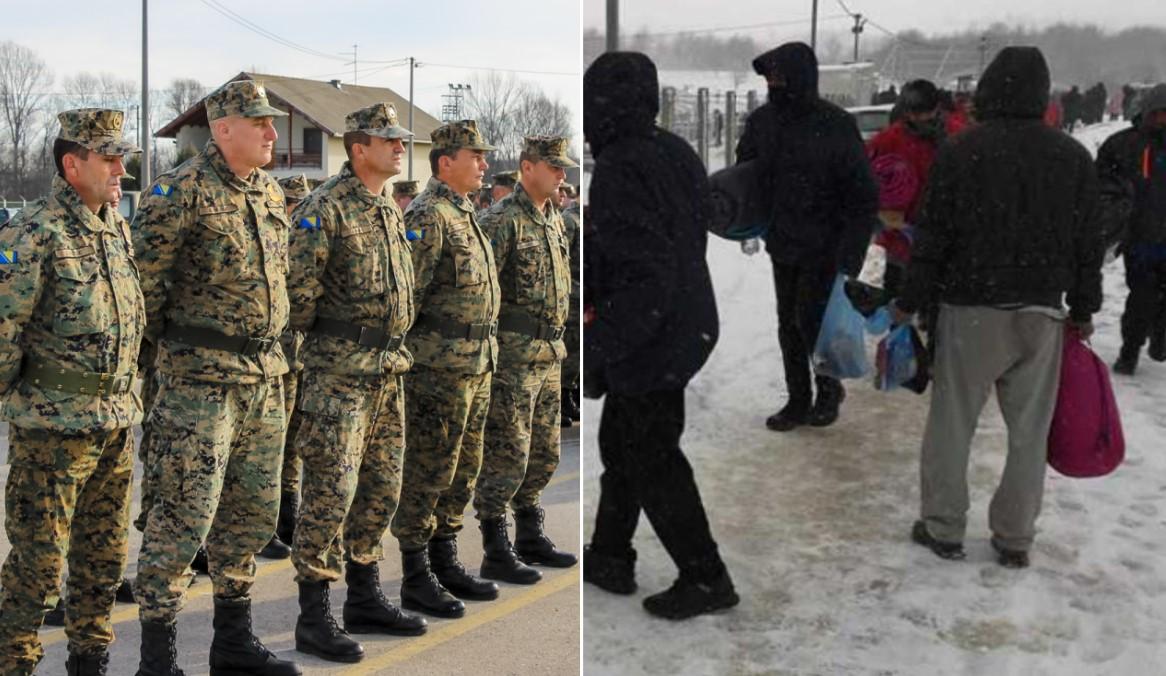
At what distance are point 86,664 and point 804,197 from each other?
5.95ft

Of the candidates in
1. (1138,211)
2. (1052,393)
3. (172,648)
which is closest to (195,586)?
(172,648)

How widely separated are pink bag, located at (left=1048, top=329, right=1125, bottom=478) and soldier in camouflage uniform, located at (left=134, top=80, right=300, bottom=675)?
1678 millimetres

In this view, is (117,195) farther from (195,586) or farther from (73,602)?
(195,586)

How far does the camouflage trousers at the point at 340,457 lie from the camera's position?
9.62 feet

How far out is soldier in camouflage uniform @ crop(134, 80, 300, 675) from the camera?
8.67ft

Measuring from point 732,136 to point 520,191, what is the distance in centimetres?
179

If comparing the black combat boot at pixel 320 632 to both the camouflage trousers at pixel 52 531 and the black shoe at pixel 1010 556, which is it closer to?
the camouflage trousers at pixel 52 531

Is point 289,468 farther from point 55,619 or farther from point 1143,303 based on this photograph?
point 1143,303

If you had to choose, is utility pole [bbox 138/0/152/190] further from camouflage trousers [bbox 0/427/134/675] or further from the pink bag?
the pink bag

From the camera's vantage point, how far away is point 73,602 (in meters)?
2.61

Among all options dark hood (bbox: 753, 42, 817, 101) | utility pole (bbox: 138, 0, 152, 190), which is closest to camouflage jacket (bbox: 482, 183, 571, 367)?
dark hood (bbox: 753, 42, 817, 101)

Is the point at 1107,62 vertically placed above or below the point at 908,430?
above

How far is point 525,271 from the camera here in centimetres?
362

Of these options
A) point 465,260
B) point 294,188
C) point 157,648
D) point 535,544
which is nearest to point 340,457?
point 157,648
